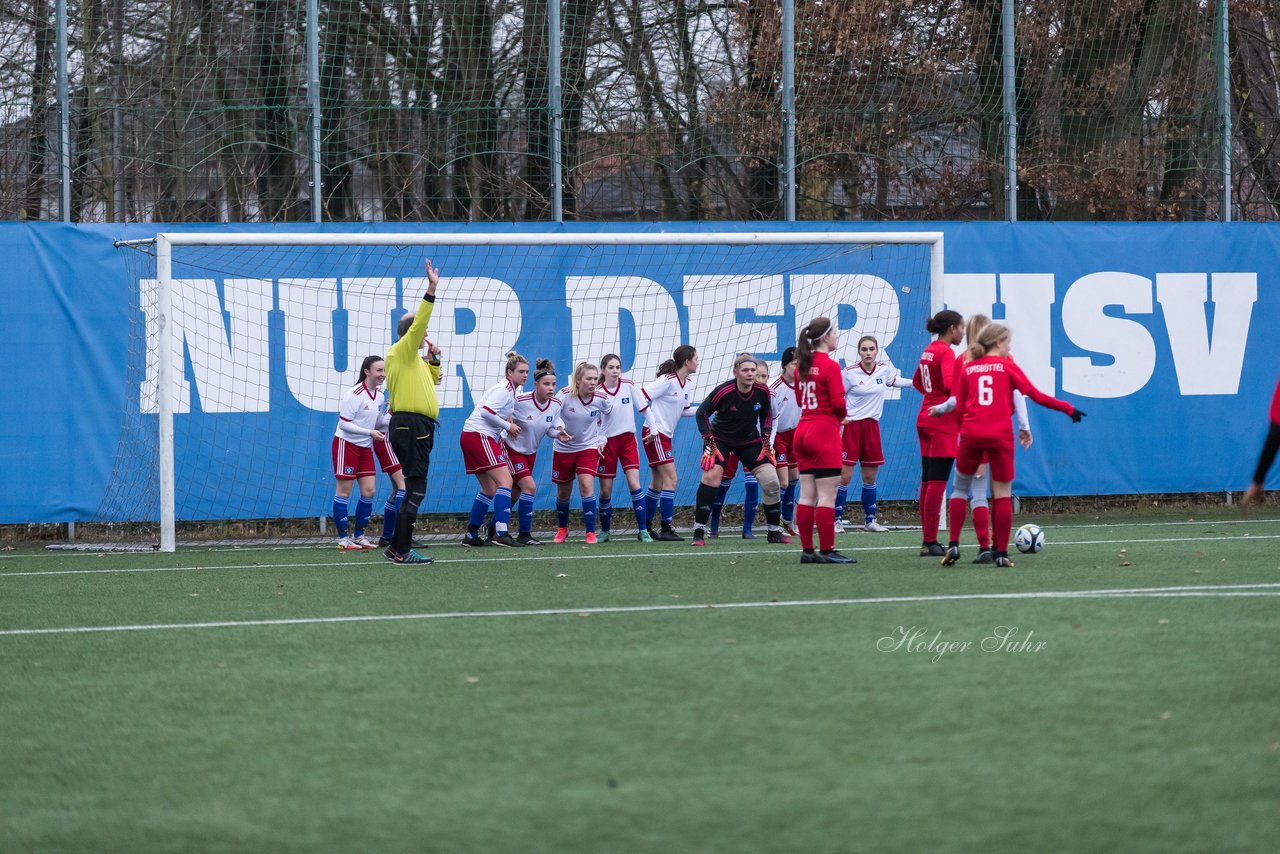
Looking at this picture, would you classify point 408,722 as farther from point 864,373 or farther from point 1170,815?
point 864,373

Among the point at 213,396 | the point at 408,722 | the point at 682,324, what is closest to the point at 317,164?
the point at 213,396

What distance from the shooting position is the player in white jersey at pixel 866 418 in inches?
570

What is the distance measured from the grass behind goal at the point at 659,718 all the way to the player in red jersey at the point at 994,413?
0.82 m

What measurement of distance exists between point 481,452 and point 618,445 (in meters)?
1.35

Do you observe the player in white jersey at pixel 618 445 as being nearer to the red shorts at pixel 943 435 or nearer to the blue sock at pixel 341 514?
the blue sock at pixel 341 514

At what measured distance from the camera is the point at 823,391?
9.86 m

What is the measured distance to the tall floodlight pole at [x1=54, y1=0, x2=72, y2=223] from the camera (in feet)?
47.1

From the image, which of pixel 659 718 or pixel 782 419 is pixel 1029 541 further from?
→ pixel 659 718

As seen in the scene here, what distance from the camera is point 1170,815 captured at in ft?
12.0

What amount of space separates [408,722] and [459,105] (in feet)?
36.5

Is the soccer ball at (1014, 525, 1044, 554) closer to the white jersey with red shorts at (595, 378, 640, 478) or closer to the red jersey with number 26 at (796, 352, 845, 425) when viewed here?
the red jersey with number 26 at (796, 352, 845, 425)

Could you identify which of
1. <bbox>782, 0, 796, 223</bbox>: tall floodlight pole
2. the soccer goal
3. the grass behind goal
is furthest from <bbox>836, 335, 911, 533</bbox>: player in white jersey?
the grass behind goal

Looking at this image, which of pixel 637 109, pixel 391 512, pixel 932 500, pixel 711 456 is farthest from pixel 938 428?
pixel 637 109

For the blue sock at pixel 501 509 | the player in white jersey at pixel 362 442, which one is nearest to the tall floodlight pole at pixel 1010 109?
the blue sock at pixel 501 509
